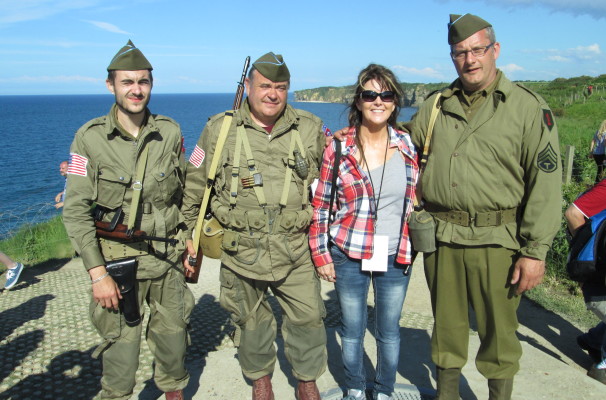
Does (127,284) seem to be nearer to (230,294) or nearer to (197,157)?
(230,294)

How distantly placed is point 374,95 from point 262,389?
2114 mm

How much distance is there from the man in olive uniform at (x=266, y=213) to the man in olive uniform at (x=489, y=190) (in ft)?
2.69

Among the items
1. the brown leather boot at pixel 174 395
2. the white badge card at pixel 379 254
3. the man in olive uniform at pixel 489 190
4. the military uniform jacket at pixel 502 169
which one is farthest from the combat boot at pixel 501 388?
the brown leather boot at pixel 174 395

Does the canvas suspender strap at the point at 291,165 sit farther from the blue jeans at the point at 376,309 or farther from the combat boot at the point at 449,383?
the combat boot at the point at 449,383

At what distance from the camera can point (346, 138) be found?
315 centimetres

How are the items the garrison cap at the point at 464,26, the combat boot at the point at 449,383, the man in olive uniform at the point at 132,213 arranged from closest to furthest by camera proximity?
the garrison cap at the point at 464,26 < the man in olive uniform at the point at 132,213 < the combat boot at the point at 449,383

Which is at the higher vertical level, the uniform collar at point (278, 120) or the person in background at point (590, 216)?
the uniform collar at point (278, 120)

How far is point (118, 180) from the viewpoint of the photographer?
3.01m

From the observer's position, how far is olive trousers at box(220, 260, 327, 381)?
10.9 feet

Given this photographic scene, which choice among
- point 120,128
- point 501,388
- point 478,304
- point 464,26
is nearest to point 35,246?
point 120,128

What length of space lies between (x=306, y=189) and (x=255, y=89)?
2.36 feet

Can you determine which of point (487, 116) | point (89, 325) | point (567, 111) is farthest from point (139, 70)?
point (567, 111)

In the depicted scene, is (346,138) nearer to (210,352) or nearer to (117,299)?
(117,299)

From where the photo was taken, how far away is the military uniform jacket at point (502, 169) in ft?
9.23
